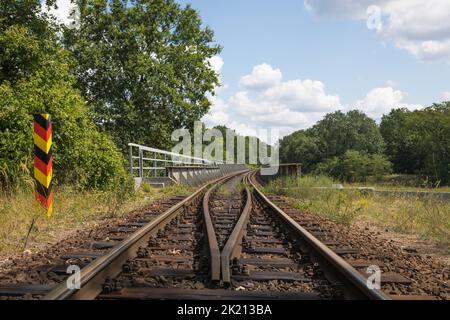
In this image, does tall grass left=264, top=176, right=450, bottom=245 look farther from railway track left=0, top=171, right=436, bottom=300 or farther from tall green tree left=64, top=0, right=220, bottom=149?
tall green tree left=64, top=0, right=220, bottom=149

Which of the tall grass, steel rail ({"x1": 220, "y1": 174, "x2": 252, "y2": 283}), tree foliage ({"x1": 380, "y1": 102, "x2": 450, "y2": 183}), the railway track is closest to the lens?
the railway track

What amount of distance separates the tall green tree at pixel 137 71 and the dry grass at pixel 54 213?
18144 mm

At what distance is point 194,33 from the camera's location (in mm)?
32062

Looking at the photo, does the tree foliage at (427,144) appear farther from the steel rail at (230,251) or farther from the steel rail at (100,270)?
the steel rail at (100,270)

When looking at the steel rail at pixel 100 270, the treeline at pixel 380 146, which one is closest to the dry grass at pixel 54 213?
the steel rail at pixel 100 270

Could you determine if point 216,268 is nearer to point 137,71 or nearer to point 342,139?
point 137,71

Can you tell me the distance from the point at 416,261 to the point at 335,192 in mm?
7654

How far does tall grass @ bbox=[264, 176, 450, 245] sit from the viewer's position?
7101 mm

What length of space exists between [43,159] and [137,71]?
21263 millimetres

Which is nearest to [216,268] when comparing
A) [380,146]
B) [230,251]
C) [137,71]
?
[230,251]

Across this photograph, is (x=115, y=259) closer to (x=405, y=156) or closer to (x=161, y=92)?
(x=161, y=92)

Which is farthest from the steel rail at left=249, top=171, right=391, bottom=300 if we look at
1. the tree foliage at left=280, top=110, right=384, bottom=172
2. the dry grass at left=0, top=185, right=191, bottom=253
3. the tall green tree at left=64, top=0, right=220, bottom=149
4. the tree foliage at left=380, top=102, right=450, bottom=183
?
the tree foliage at left=280, top=110, right=384, bottom=172

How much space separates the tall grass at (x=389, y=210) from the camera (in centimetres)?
710

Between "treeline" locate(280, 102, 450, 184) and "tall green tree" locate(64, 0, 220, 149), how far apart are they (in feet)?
38.9
